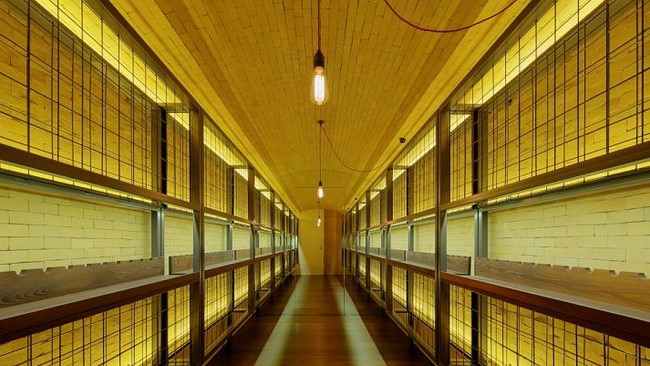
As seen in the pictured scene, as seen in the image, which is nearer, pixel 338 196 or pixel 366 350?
pixel 366 350

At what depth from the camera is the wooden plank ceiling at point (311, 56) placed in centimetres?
370

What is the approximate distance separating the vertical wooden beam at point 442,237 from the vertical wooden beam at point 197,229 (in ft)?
7.59

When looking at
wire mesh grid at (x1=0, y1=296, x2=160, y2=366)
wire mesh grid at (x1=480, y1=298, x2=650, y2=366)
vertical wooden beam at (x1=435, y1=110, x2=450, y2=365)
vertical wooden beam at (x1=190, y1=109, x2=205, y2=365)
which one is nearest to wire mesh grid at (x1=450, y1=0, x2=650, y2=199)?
vertical wooden beam at (x1=435, y1=110, x2=450, y2=365)

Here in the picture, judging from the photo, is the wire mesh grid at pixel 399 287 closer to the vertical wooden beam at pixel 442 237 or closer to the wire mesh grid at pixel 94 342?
the vertical wooden beam at pixel 442 237

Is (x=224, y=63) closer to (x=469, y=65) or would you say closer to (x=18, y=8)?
(x=18, y=8)

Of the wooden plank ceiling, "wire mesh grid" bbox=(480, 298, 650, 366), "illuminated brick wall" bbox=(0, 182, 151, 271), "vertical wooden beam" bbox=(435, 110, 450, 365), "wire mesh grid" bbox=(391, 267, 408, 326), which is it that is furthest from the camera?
"wire mesh grid" bbox=(391, 267, 408, 326)

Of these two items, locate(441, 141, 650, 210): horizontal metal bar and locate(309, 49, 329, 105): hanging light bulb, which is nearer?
locate(441, 141, 650, 210): horizontal metal bar

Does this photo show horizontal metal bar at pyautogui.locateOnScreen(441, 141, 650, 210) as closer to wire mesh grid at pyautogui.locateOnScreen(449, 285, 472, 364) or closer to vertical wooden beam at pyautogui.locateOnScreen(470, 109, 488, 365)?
vertical wooden beam at pyautogui.locateOnScreen(470, 109, 488, 365)

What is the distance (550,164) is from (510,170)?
2.30ft

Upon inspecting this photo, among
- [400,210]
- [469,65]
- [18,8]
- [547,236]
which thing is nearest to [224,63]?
[18,8]

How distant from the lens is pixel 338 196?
51.7 feet

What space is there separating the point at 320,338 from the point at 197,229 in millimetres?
3542

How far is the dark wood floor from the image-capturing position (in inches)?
211

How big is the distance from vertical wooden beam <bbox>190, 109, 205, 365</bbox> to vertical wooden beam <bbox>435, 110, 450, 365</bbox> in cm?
231
